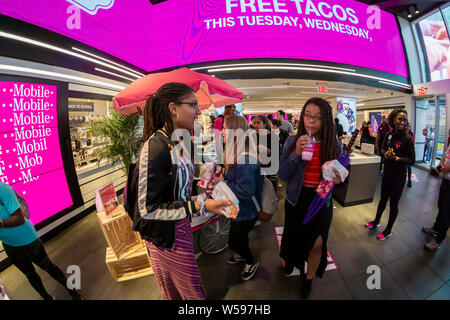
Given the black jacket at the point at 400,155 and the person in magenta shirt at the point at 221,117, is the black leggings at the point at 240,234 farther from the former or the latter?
the person in magenta shirt at the point at 221,117

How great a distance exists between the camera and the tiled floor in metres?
1.77

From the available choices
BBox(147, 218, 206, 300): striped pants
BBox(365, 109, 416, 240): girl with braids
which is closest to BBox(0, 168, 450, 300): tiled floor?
BBox(365, 109, 416, 240): girl with braids

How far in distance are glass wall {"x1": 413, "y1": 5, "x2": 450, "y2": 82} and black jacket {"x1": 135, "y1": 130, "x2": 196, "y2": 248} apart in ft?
35.3

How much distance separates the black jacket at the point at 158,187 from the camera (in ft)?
2.67

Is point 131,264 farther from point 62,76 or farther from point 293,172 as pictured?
point 62,76

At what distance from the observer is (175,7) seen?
4535 millimetres

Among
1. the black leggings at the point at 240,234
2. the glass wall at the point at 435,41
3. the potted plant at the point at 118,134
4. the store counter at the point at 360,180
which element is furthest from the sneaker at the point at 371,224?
the glass wall at the point at 435,41

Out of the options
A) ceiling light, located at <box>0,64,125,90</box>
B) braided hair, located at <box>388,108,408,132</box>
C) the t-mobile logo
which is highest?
the t-mobile logo

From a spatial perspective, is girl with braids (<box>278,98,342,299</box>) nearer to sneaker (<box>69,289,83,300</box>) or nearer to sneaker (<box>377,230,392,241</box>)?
sneaker (<box>377,230,392,241</box>)

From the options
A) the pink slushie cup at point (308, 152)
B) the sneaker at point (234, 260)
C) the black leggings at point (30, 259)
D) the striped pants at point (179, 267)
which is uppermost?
the pink slushie cup at point (308, 152)

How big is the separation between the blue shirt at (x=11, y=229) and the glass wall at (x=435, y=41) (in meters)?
11.9

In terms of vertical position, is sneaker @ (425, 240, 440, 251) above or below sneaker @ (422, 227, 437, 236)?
below
